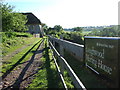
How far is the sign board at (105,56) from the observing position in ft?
6.60

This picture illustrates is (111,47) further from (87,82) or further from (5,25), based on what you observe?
(5,25)

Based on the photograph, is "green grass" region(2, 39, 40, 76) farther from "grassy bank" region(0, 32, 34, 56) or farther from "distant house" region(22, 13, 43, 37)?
"distant house" region(22, 13, 43, 37)

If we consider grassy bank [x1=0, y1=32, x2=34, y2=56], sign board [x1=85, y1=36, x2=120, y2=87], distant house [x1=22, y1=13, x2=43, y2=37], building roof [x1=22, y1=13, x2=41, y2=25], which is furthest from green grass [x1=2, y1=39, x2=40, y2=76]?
building roof [x1=22, y1=13, x2=41, y2=25]

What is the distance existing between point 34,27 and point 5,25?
47.0m

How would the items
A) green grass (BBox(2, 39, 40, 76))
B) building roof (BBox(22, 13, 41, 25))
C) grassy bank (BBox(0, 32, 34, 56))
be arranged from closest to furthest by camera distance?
green grass (BBox(2, 39, 40, 76))
grassy bank (BBox(0, 32, 34, 56))
building roof (BBox(22, 13, 41, 25))

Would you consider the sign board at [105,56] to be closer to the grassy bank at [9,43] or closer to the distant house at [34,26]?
the grassy bank at [9,43]

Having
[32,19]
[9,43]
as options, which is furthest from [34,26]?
[9,43]

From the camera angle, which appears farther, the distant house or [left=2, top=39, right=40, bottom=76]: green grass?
the distant house

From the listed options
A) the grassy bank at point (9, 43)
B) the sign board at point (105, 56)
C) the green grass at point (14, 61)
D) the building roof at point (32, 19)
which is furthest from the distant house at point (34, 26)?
the sign board at point (105, 56)

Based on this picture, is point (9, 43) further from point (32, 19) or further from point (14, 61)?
A: point (32, 19)

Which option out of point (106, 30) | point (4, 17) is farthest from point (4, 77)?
point (4, 17)

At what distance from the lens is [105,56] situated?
2273 mm

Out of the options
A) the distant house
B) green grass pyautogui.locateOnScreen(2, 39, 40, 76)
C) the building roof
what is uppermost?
the building roof

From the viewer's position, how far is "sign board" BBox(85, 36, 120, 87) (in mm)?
2010
